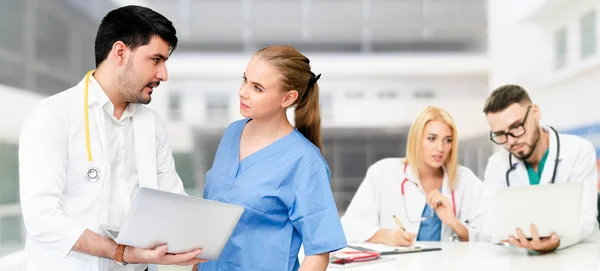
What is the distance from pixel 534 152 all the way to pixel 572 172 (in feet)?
0.54

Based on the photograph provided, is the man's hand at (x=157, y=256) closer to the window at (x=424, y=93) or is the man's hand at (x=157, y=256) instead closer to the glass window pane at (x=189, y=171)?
the window at (x=424, y=93)

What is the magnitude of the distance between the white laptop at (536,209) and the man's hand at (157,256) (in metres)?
1.15

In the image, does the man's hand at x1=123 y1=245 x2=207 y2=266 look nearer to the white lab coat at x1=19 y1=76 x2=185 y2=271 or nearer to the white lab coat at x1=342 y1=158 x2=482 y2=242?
the white lab coat at x1=19 y1=76 x2=185 y2=271

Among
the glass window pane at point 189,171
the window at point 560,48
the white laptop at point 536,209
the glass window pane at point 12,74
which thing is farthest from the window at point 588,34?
the glass window pane at point 189,171

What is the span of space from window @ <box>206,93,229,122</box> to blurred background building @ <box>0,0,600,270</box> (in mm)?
13

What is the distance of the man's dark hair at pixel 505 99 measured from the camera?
2443 mm

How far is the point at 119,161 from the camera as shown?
1.54 metres

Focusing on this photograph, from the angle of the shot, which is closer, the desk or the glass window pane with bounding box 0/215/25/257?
the desk

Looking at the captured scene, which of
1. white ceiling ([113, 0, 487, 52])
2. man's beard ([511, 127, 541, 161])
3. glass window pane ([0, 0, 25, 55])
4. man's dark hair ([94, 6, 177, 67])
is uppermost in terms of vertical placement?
white ceiling ([113, 0, 487, 52])

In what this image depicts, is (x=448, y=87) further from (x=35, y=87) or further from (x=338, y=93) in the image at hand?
(x=35, y=87)

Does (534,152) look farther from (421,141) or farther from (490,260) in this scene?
(490,260)

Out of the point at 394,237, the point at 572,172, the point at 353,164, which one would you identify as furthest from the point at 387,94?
the point at 394,237

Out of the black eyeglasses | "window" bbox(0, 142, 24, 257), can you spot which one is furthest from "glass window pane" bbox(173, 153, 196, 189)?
the black eyeglasses

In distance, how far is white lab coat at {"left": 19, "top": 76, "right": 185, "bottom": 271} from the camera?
4.41 ft
